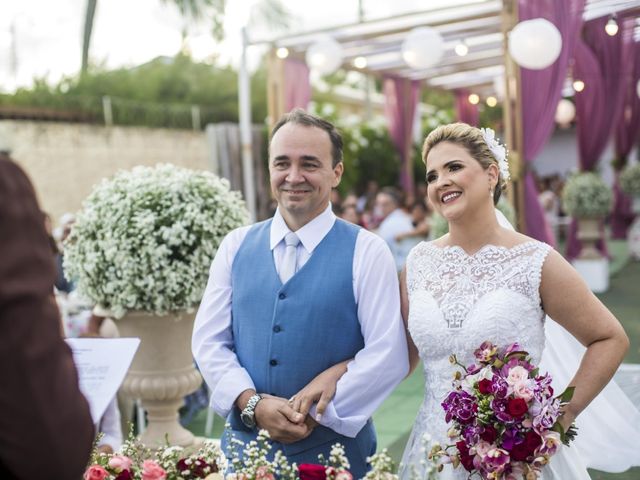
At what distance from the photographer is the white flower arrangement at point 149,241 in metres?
3.37

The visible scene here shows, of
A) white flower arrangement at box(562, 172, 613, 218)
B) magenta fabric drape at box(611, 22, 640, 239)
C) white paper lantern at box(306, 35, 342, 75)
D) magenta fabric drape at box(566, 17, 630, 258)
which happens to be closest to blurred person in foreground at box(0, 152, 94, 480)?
magenta fabric drape at box(566, 17, 630, 258)

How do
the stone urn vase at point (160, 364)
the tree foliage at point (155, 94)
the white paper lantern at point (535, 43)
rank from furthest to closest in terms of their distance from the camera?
1. the tree foliage at point (155, 94)
2. the white paper lantern at point (535, 43)
3. the stone urn vase at point (160, 364)

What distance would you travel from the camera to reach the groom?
2.29 m

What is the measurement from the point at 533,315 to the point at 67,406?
171 cm

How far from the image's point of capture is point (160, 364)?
3.60 meters

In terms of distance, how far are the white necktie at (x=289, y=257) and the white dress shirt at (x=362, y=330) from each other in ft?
0.05

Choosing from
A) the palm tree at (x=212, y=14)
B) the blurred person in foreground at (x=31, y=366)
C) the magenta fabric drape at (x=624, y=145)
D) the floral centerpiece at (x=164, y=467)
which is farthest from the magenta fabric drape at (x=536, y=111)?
the palm tree at (x=212, y=14)

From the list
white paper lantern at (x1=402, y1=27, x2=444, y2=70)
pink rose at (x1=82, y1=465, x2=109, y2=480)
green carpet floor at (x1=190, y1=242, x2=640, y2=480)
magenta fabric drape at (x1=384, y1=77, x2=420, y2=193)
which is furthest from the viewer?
magenta fabric drape at (x1=384, y1=77, x2=420, y2=193)

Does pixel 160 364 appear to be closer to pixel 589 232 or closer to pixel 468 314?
pixel 468 314

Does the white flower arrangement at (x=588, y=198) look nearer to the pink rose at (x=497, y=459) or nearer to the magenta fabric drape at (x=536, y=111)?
the magenta fabric drape at (x=536, y=111)

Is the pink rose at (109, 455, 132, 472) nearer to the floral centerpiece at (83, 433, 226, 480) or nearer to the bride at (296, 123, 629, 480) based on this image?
the floral centerpiece at (83, 433, 226, 480)

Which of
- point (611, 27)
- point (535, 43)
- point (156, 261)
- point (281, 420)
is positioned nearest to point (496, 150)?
point (281, 420)

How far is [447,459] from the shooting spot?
2.28 metres

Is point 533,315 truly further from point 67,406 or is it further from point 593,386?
point 67,406
